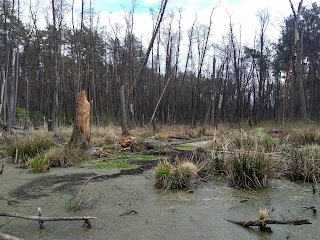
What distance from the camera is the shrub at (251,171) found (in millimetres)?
4992

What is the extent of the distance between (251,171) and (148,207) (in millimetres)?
1913

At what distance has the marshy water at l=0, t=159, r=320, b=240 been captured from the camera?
3148 mm

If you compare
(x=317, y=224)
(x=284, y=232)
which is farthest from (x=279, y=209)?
(x=284, y=232)

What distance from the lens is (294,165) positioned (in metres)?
5.77

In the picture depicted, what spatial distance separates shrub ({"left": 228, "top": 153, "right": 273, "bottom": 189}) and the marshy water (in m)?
0.18

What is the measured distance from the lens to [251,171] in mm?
5055

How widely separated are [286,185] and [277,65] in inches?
1211

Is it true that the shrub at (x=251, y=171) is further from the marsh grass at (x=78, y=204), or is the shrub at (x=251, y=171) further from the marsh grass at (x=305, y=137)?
the marsh grass at (x=305, y=137)

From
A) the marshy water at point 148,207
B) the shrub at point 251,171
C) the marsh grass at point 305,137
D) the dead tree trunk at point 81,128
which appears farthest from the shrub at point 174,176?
the marsh grass at point 305,137

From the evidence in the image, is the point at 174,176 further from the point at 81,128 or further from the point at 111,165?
the point at 81,128

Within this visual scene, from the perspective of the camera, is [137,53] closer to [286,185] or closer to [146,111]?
[146,111]

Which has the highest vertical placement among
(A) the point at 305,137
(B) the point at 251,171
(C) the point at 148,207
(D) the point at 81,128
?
(D) the point at 81,128

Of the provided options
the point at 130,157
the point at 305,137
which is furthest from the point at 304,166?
the point at 305,137

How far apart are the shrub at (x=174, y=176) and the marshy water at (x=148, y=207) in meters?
0.18
